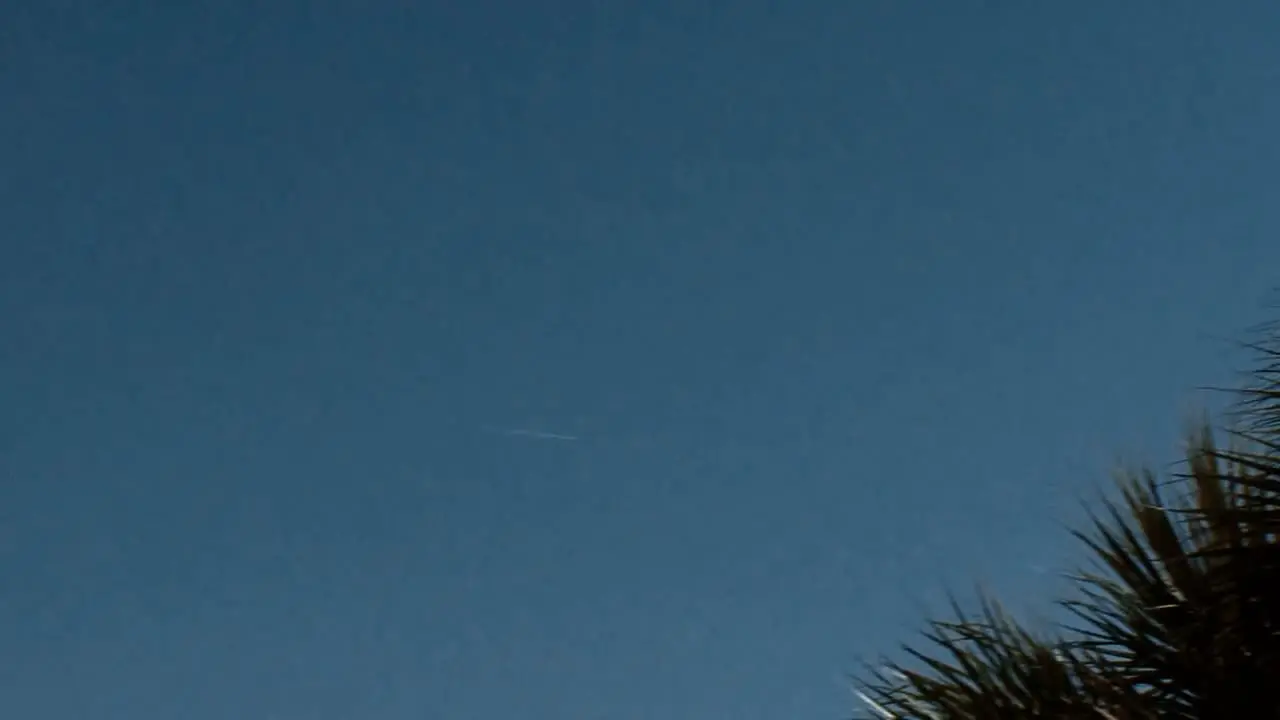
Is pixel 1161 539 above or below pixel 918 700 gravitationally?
above

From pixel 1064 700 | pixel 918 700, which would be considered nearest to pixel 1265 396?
pixel 1064 700

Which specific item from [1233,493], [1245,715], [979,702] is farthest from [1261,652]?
[979,702]

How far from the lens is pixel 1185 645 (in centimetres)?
591

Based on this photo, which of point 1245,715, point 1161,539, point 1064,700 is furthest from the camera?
point 1161,539

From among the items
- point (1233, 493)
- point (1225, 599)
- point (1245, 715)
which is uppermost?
point (1233, 493)

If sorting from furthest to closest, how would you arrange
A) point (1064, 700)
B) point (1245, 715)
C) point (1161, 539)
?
point (1161, 539), point (1064, 700), point (1245, 715)

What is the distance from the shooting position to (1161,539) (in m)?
6.50

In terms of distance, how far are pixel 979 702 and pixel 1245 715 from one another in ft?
3.28

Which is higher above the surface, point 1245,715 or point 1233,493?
point 1233,493

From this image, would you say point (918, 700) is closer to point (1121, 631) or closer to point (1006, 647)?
point (1006, 647)

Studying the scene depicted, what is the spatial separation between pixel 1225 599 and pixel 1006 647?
0.89 m

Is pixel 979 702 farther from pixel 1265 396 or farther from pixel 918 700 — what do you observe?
pixel 1265 396

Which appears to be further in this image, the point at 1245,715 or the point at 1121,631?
the point at 1121,631

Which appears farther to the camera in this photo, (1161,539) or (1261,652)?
(1161,539)
